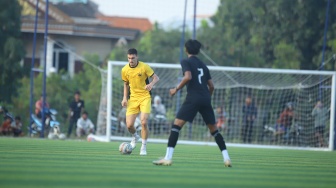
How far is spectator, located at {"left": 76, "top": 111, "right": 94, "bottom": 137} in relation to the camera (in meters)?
30.9

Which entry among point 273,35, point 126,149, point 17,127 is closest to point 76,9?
point 273,35

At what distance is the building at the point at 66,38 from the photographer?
45.8 meters

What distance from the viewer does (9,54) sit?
32.4m

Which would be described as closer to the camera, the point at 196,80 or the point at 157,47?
the point at 196,80

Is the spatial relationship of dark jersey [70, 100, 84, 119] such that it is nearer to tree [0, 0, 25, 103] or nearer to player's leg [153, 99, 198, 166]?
tree [0, 0, 25, 103]

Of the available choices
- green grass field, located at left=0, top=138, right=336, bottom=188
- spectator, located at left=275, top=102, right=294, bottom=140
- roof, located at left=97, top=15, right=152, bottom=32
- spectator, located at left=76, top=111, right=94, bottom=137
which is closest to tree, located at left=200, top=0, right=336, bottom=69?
spectator, located at left=275, top=102, right=294, bottom=140

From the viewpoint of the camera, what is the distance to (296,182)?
11.4 metres

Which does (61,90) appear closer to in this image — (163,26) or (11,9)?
(11,9)

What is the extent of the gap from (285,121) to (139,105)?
13.4 metres

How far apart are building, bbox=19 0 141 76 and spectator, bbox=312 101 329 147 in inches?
723

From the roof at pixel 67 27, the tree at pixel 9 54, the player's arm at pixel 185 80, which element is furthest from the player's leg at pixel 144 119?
the roof at pixel 67 27

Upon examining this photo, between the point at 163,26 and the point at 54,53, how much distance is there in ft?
28.8

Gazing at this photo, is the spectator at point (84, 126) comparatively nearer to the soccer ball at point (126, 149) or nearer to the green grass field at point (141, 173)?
the soccer ball at point (126, 149)

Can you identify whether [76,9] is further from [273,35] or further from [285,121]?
[285,121]
